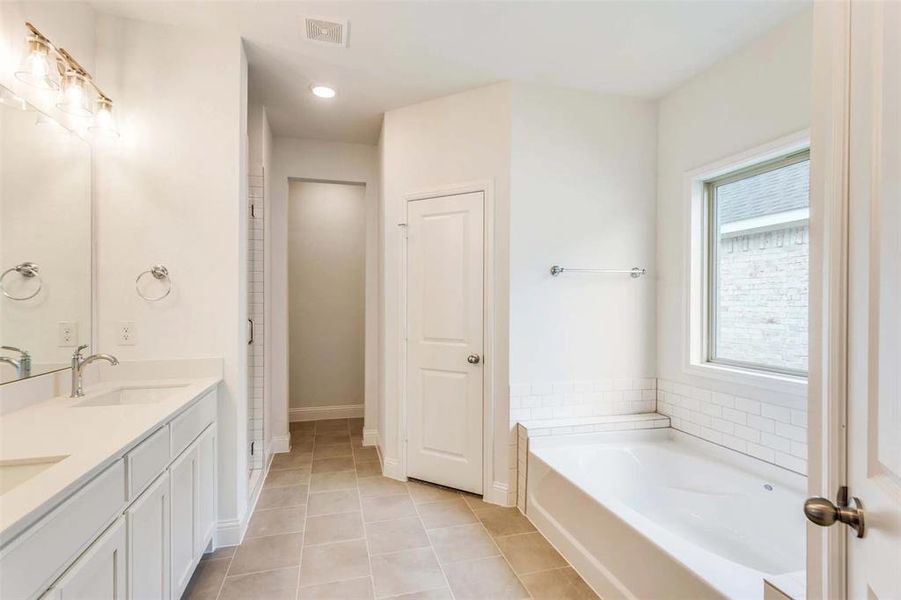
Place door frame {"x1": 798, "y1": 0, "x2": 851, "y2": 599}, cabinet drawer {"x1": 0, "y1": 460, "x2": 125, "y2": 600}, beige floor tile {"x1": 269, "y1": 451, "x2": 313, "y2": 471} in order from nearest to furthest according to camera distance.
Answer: door frame {"x1": 798, "y1": 0, "x2": 851, "y2": 599}, cabinet drawer {"x1": 0, "y1": 460, "x2": 125, "y2": 600}, beige floor tile {"x1": 269, "y1": 451, "x2": 313, "y2": 471}

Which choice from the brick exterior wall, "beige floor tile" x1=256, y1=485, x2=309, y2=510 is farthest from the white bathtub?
"beige floor tile" x1=256, y1=485, x2=309, y2=510

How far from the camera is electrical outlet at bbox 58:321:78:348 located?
1811mm

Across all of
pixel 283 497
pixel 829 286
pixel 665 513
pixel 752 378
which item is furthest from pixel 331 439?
pixel 829 286

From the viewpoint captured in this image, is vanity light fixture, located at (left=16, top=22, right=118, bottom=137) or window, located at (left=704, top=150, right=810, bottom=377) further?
window, located at (left=704, top=150, right=810, bottom=377)

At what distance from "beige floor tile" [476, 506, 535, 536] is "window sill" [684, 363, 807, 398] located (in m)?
1.40

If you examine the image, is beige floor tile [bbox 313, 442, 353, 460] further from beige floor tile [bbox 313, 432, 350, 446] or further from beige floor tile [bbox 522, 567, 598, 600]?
beige floor tile [bbox 522, 567, 598, 600]

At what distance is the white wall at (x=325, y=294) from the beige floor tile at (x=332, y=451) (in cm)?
99

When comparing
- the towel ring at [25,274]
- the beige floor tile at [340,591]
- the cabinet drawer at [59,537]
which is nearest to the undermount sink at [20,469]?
the cabinet drawer at [59,537]

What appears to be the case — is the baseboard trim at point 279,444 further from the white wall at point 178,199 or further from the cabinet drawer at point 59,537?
the cabinet drawer at point 59,537

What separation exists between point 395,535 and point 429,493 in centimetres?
55

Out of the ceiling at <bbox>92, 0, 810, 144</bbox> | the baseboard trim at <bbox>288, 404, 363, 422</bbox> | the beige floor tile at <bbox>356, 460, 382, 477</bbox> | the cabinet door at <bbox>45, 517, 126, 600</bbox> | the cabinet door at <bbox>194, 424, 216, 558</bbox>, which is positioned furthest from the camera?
the baseboard trim at <bbox>288, 404, 363, 422</bbox>

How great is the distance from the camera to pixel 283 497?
276cm

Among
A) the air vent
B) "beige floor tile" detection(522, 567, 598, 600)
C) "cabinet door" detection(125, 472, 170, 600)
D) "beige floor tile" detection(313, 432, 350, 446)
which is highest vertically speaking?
the air vent

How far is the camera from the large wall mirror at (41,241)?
1546mm
